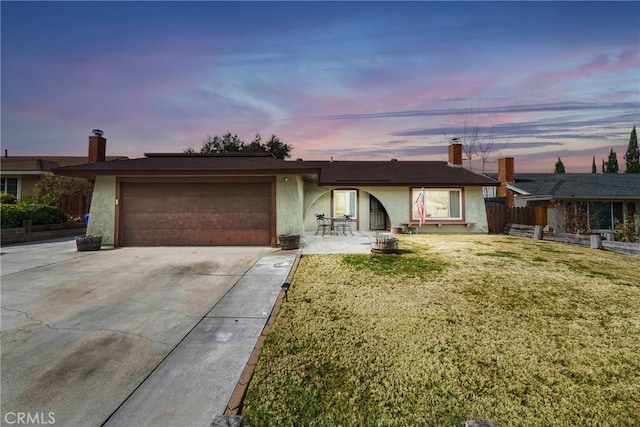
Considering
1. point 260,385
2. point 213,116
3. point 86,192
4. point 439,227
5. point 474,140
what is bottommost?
point 260,385

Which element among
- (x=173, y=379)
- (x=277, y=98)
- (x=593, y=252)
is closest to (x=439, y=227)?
(x=593, y=252)

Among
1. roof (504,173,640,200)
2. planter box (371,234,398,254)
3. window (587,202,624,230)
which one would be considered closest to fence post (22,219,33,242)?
planter box (371,234,398,254)

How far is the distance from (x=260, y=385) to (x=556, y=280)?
6772 mm

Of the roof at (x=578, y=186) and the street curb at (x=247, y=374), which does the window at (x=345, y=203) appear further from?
the street curb at (x=247, y=374)

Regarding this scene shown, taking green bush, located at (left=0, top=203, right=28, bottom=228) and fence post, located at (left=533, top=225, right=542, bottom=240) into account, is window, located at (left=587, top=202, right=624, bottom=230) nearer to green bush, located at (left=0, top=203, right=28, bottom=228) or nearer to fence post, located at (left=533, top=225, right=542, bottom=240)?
→ fence post, located at (left=533, top=225, right=542, bottom=240)

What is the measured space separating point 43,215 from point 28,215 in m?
0.60

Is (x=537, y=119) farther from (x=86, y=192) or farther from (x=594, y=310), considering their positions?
(x=86, y=192)

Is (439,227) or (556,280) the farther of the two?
(439,227)

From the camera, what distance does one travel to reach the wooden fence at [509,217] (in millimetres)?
14742

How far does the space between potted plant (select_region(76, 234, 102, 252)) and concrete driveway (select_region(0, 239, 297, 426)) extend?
1.83 m

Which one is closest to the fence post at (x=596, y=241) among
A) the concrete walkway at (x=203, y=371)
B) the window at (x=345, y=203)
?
the window at (x=345, y=203)

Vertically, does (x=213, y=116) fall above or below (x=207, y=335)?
above

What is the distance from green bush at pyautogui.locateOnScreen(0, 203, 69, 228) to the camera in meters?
12.0

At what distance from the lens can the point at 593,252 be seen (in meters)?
9.27
